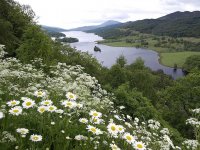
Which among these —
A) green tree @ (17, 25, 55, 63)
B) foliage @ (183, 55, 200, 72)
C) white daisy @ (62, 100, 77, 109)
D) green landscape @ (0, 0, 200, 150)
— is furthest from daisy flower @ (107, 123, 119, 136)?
foliage @ (183, 55, 200, 72)

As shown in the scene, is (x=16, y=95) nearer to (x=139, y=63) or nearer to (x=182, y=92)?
(x=182, y=92)

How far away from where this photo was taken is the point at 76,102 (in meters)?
5.87

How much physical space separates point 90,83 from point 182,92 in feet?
106

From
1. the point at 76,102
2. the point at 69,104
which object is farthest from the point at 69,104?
the point at 76,102

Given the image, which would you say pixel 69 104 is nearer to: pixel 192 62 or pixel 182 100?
pixel 182 100

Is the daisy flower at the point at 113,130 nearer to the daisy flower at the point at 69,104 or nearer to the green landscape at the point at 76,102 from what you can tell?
the green landscape at the point at 76,102

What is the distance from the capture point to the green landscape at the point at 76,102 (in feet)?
14.1

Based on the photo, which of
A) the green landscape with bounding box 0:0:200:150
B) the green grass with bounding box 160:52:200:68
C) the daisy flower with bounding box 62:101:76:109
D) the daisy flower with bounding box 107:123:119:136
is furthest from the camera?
the green grass with bounding box 160:52:200:68

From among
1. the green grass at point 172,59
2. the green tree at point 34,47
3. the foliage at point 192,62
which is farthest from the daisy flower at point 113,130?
the green grass at point 172,59

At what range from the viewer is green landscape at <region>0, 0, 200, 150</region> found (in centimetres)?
430

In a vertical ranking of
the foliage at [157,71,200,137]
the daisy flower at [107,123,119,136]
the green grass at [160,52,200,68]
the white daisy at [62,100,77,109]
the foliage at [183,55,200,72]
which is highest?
the white daisy at [62,100,77,109]

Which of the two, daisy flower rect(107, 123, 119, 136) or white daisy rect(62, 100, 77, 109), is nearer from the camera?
daisy flower rect(107, 123, 119, 136)

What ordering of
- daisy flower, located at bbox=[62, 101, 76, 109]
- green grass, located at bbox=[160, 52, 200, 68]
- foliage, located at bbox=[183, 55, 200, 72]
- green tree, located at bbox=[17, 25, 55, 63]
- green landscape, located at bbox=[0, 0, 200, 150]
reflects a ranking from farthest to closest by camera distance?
green grass, located at bbox=[160, 52, 200, 68] → foliage, located at bbox=[183, 55, 200, 72] → green tree, located at bbox=[17, 25, 55, 63] → daisy flower, located at bbox=[62, 101, 76, 109] → green landscape, located at bbox=[0, 0, 200, 150]

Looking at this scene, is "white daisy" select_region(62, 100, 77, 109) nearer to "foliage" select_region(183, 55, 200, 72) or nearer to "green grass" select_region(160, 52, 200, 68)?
"foliage" select_region(183, 55, 200, 72)
